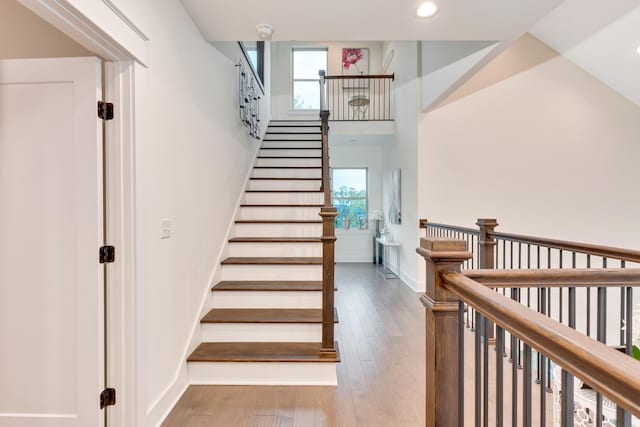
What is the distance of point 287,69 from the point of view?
7594mm

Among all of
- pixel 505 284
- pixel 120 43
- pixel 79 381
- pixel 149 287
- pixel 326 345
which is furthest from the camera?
pixel 326 345

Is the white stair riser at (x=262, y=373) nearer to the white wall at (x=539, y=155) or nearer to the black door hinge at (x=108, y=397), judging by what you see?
the black door hinge at (x=108, y=397)

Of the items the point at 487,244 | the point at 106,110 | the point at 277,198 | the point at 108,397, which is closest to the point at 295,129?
the point at 277,198

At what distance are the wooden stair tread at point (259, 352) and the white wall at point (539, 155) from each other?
286cm

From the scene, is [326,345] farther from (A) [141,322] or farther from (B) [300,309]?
(A) [141,322]

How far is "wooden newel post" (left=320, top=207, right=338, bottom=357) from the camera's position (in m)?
2.28

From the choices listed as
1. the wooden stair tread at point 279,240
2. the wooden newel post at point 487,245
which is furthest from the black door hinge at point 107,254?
the wooden newel post at point 487,245

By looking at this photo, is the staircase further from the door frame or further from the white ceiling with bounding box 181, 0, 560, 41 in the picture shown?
the white ceiling with bounding box 181, 0, 560, 41

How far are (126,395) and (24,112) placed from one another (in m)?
1.46

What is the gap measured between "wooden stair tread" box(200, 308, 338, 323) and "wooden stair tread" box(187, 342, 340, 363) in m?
0.17

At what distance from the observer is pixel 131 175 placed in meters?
1.64

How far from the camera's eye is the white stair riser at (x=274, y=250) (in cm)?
333

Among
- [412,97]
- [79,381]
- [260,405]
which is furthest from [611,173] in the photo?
[79,381]

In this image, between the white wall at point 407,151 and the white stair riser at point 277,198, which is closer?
the white stair riser at point 277,198
